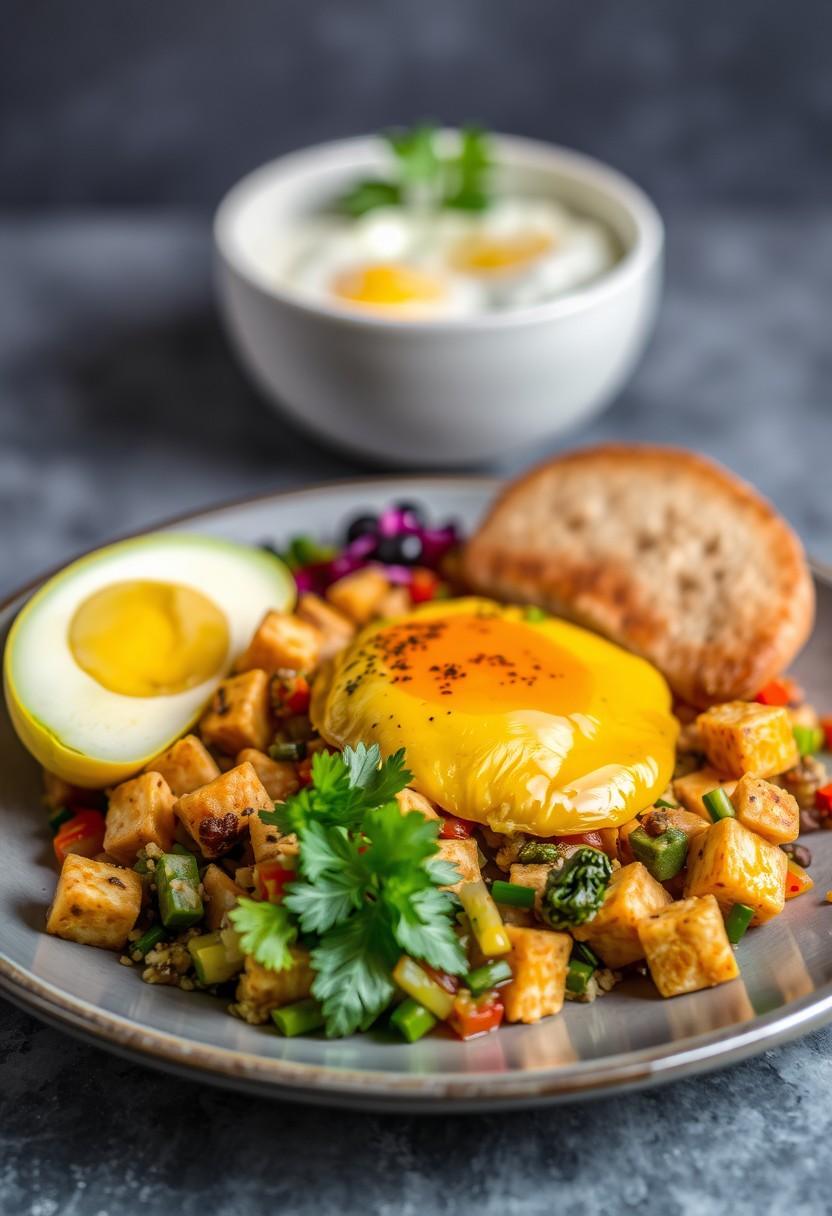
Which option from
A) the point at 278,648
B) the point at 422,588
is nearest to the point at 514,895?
the point at 278,648

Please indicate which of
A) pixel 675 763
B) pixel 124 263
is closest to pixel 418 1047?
pixel 675 763

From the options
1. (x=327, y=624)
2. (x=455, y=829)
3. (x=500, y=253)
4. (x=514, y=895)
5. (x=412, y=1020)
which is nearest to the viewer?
(x=412, y=1020)

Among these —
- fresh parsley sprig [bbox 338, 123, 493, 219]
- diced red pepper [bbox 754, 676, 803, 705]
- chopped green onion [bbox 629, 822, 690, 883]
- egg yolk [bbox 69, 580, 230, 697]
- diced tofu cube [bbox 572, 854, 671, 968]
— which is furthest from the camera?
fresh parsley sprig [bbox 338, 123, 493, 219]

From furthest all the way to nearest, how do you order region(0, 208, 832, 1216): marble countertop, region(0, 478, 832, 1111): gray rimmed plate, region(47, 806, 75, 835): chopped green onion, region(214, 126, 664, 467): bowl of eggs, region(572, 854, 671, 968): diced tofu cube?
region(214, 126, 664, 467): bowl of eggs
region(47, 806, 75, 835): chopped green onion
region(572, 854, 671, 968): diced tofu cube
region(0, 208, 832, 1216): marble countertop
region(0, 478, 832, 1111): gray rimmed plate

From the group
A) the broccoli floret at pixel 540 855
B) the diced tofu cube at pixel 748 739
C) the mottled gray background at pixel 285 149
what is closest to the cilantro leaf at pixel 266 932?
the broccoli floret at pixel 540 855

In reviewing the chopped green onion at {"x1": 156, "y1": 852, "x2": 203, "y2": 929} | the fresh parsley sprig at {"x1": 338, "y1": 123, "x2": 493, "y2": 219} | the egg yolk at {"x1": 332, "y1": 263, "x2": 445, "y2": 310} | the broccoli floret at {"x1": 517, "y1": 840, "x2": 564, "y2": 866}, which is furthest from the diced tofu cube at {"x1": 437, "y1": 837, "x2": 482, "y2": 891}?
the fresh parsley sprig at {"x1": 338, "y1": 123, "x2": 493, "y2": 219}

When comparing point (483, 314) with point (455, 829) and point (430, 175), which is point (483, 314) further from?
point (455, 829)

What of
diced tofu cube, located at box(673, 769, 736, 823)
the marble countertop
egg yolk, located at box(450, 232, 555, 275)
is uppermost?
egg yolk, located at box(450, 232, 555, 275)

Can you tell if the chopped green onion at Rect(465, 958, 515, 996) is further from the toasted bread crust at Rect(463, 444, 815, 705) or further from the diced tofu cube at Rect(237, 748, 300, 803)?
the toasted bread crust at Rect(463, 444, 815, 705)
